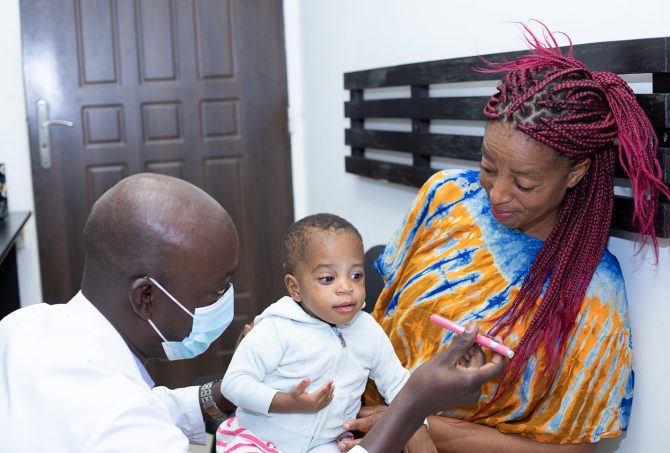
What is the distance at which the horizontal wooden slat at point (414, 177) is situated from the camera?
60.0 inches

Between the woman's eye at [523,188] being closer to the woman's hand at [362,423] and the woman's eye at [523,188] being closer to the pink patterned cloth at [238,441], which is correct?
the woman's hand at [362,423]

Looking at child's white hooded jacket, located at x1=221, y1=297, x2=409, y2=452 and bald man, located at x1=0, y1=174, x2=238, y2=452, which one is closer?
bald man, located at x1=0, y1=174, x2=238, y2=452

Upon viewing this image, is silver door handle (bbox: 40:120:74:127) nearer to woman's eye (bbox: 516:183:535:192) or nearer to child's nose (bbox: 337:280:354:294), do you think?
child's nose (bbox: 337:280:354:294)

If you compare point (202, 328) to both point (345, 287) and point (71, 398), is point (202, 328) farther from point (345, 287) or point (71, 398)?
point (345, 287)

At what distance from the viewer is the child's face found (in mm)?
1593

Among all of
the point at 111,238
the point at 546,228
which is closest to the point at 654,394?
the point at 546,228

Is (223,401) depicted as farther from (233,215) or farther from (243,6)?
(243,6)

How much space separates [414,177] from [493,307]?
96cm

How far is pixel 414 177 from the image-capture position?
261cm

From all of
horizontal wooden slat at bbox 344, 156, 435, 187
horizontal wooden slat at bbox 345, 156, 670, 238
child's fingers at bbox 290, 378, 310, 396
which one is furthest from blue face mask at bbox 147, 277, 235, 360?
horizontal wooden slat at bbox 344, 156, 435, 187

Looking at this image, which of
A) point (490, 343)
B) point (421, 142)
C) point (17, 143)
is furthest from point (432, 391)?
point (17, 143)

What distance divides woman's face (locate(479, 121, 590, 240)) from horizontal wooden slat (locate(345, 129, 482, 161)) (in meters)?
0.51

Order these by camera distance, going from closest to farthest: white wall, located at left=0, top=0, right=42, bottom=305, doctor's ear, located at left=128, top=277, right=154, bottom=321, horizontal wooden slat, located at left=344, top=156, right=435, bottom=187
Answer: doctor's ear, located at left=128, top=277, right=154, bottom=321
horizontal wooden slat, located at left=344, top=156, right=435, bottom=187
white wall, located at left=0, top=0, right=42, bottom=305

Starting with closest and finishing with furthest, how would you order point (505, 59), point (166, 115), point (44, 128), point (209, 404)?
point (209, 404), point (505, 59), point (44, 128), point (166, 115)
